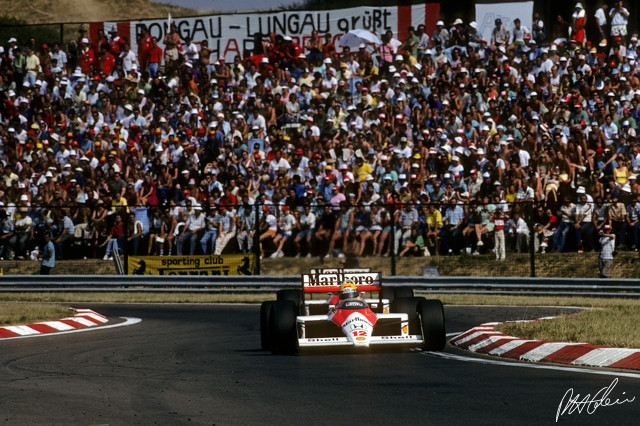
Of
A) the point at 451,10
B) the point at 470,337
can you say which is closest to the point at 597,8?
the point at 451,10

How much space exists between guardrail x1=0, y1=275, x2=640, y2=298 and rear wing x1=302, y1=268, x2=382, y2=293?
8.78m

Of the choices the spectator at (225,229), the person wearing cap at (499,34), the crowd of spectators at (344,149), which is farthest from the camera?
the person wearing cap at (499,34)

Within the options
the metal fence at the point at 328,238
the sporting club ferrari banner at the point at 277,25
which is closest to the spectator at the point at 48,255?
the metal fence at the point at 328,238

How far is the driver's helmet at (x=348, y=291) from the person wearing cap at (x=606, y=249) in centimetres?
1000

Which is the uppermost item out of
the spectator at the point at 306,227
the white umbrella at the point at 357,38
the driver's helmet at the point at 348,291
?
the white umbrella at the point at 357,38

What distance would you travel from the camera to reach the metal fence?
22.2m

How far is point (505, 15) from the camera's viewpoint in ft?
94.0

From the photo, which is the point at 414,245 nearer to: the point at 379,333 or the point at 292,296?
the point at 292,296

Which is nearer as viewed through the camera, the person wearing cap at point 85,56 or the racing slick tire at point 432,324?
the racing slick tire at point 432,324

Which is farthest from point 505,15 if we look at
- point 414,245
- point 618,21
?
point 414,245

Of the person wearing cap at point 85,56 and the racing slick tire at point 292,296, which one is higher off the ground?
the person wearing cap at point 85,56

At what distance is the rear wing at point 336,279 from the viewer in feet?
43.8

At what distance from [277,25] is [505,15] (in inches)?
280

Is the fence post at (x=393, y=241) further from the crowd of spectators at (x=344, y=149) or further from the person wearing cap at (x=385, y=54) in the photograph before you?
the person wearing cap at (x=385, y=54)
